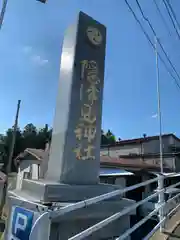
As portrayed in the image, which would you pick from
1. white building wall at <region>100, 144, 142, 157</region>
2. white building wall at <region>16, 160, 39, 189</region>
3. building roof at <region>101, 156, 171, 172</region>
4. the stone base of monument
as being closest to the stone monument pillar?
the stone base of monument

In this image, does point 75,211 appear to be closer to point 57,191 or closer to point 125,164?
point 57,191

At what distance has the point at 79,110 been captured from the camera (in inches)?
125

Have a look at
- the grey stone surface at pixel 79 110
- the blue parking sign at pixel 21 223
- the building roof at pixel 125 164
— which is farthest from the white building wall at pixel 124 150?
the blue parking sign at pixel 21 223

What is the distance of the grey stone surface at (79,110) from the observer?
2990mm

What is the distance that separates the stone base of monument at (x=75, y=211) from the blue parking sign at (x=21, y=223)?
14 cm

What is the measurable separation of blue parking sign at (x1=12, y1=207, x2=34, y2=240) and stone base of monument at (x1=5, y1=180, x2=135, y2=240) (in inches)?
5.6

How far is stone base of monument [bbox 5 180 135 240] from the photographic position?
2.24m

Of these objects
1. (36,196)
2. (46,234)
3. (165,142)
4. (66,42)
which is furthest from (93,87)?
(165,142)

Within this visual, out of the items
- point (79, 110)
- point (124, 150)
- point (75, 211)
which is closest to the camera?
point (75, 211)

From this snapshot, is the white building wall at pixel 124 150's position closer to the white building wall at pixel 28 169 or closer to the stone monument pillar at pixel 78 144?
the white building wall at pixel 28 169

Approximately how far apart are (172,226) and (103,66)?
2.85 m

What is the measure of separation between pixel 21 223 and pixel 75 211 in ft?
2.11

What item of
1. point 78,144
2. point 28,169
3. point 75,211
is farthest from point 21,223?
point 28,169

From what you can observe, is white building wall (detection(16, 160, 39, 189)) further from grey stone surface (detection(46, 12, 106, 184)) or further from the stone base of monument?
the stone base of monument
